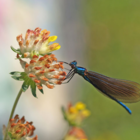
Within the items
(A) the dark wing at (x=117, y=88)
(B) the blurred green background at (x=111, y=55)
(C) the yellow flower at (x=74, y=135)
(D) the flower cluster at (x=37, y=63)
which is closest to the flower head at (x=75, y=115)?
(C) the yellow flower at (x=74, y=135)

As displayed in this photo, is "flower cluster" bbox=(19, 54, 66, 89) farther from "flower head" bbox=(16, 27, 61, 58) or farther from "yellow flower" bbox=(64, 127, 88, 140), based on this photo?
"yellow flower" bbox=(64, 127, 88, 140)

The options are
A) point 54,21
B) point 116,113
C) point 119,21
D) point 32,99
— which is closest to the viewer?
point 32,99

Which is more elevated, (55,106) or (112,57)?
(112,57)

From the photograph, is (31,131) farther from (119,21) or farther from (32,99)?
(119,21)

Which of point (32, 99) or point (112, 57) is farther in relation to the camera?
point (112, 57)

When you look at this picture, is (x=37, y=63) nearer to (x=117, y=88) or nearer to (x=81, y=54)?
(x=117, y=88)

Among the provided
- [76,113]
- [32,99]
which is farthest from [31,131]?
[32,99]

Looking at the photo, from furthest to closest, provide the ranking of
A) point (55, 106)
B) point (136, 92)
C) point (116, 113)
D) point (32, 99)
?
point (116, 113)
point (55, 106)
point (32, 99)
point (136, 92)
